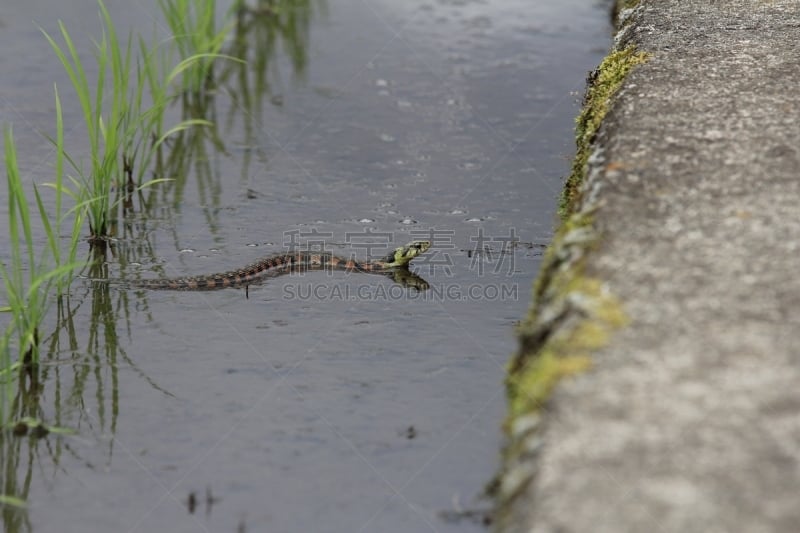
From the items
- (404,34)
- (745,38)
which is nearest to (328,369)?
(745,38)

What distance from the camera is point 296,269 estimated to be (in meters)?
7.17

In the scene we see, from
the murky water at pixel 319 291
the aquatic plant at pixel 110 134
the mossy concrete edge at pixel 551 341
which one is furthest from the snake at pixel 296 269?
the mossy concrete edge at pixel 551 341

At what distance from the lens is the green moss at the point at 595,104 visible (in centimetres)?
525

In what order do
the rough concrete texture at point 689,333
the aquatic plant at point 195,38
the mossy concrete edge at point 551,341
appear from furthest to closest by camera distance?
the aquatic plant at point 195,38, the mossy concrete edge at point 551,341, the rough concrete texture at point 689,333

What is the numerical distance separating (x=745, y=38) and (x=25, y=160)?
563 centimetres

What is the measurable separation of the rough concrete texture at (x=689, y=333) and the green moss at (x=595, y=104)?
186 millimetres

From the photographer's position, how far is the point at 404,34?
11078 millimetres

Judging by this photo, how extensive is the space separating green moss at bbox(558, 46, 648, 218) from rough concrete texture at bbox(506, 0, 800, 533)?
7.3 inches

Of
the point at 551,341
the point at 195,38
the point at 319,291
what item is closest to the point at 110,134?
the point at 319,291

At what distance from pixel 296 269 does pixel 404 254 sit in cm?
80

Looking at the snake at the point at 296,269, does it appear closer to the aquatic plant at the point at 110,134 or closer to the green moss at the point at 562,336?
the aquatic plant at the point at 110,134

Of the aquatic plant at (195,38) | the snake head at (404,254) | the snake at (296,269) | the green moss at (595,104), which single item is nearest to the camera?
the green moss at (595,104)

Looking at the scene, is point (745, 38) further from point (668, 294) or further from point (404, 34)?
point (404, 34)

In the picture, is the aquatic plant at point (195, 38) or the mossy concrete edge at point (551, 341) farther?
the aquatic plant at point (195, 38)
